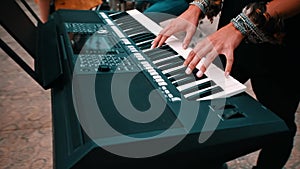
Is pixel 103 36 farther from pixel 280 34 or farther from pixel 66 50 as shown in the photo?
pixel 280 34

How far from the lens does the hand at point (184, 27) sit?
2.25 feet

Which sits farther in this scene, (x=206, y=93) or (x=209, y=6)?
(x=209, y=6)

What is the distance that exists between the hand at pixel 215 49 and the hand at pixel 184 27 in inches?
A: 3.7

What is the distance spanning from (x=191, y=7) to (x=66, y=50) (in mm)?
374

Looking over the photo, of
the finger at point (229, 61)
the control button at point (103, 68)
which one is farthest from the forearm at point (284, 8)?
the control button at point (103, 68)

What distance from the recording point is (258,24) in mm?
573

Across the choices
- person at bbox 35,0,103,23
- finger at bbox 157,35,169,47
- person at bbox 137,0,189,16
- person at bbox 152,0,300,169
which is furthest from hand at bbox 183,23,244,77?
person at bbox 35,0,103,23

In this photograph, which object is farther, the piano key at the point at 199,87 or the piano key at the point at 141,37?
the piano key at the point at 141,37

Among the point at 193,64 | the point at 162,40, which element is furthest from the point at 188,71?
the point at 162,40

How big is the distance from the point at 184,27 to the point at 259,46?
0.72 ft

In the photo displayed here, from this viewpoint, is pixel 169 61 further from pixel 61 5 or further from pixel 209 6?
pixel 61 5

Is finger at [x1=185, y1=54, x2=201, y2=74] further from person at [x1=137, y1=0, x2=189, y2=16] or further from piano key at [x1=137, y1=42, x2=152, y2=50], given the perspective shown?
person at [x1=137, y1=0, x2=189, y2=16]

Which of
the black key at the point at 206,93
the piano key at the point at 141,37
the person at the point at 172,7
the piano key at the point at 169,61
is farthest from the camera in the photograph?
the person at the point at 172,7

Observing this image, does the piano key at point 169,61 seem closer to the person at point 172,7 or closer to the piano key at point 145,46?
the piano key at point 145,46
